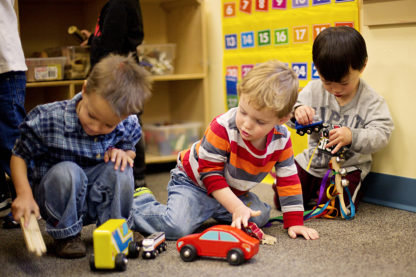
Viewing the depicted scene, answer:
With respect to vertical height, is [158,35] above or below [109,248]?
above

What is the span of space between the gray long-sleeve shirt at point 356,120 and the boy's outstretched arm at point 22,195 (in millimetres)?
798

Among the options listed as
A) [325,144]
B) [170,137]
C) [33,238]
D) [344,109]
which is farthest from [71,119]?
[170,137]

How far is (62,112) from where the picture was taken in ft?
3.83

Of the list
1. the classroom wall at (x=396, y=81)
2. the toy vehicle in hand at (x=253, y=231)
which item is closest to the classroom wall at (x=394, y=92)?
the classroom wall at (x=396, y=81)

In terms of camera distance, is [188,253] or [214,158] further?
[214,158]

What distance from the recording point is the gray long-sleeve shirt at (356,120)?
4.79 ft

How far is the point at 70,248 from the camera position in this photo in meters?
1.16

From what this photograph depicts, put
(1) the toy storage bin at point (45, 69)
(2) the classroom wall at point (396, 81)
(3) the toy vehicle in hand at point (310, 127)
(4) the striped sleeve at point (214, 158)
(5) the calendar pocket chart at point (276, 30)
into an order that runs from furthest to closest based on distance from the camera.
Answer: (1) the toy storage bin at point (45, 69) → (5) the calendar pocket chart at point (276, 30) → (2) the classroom wall at point (396, 81) → (3) the toy vehicle in hand at point (310, 127) → (4) the striped sleeve at point (214, 158)

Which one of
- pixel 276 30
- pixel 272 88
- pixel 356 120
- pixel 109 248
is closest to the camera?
pixel 109 248

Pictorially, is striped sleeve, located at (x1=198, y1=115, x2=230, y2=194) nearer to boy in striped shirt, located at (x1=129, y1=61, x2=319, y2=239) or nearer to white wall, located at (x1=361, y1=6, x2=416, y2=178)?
boy in striped shirt, located at (x1=129, y1=61, x2=319, y2=239)

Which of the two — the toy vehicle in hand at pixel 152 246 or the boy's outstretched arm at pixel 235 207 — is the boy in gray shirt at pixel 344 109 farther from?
the toy vehicle in hand at pixel 152 246

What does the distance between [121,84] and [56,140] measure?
0.22 meters

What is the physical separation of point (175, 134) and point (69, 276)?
1.28 meters

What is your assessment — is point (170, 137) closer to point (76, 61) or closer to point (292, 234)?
point (76, 61)
